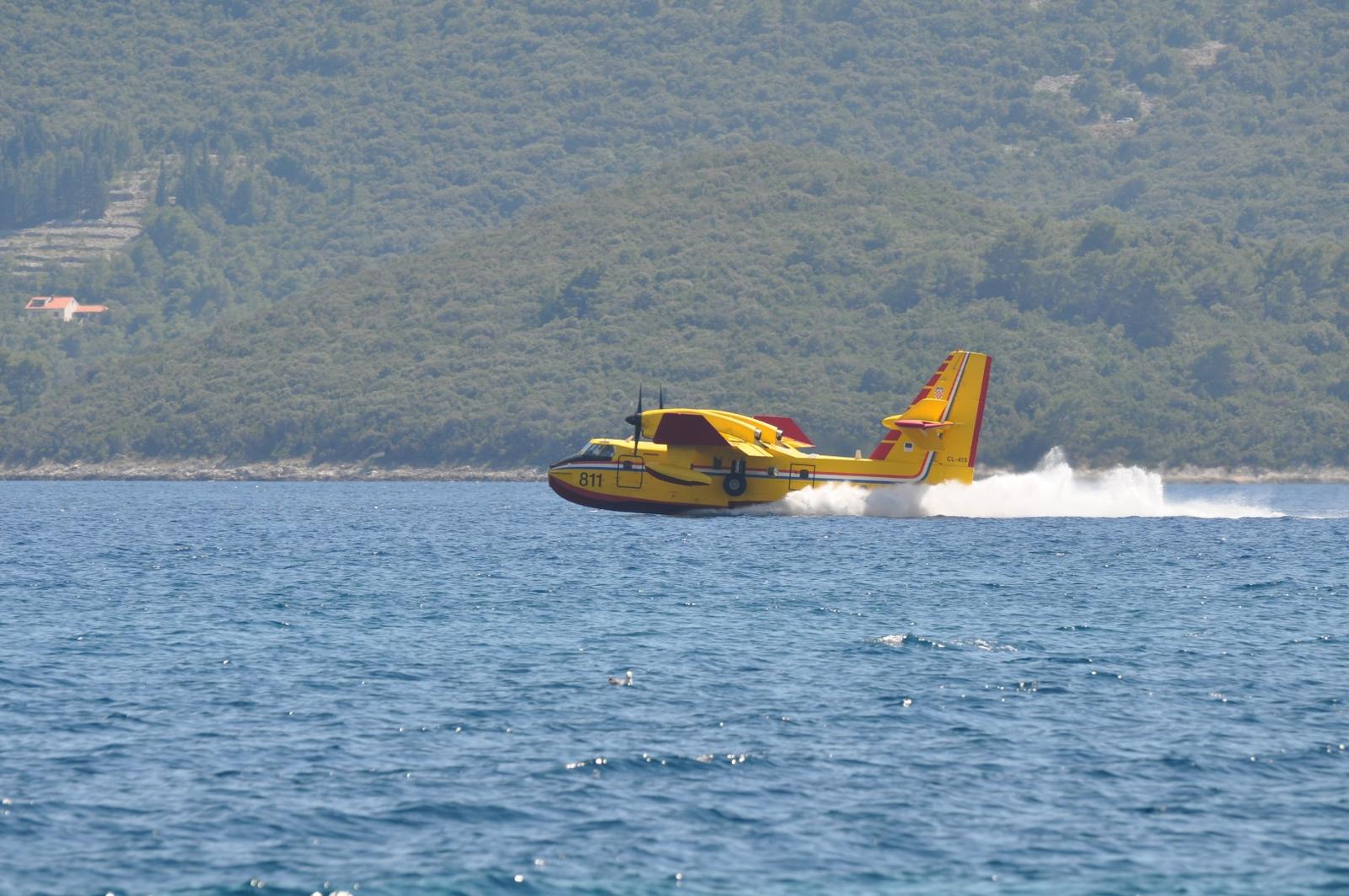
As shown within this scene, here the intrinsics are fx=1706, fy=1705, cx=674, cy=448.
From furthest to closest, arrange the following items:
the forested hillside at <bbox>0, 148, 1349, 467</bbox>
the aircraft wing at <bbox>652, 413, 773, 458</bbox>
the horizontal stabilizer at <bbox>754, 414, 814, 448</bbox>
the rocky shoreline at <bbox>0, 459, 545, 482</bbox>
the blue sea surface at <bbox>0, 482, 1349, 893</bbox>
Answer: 1. the rocky shoreline at <bbox>0, 459, 545, 482</bbox>
2. the forested hillside at <bbox>0, 148, 1349, 467</bbox>
3. the horizontal stabilizer at <bbox>754, 414, 814, 448</bbox>
4. the aircraft wing at <bbox>652, 413, 773, 458</bbox>
5. the blue sea surface at <bbox>0, 482, 1349, 893</bbox>

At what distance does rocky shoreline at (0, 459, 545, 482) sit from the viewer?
173125 mm

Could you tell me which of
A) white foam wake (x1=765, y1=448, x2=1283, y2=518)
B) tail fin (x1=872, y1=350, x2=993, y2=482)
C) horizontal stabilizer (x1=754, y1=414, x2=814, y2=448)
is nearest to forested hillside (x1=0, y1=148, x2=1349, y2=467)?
white foam wake (x1=765, y1=448, x2=1283, y2=518)

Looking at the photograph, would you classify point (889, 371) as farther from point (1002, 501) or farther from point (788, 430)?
point (788, 430)

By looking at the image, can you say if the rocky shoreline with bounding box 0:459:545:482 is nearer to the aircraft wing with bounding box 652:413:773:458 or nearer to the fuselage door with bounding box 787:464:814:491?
the fuselage door with bounding box 787:464:814:491

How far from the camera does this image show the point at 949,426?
65.2m

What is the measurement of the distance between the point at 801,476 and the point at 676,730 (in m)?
41.8

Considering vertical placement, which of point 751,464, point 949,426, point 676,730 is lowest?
point 676,730

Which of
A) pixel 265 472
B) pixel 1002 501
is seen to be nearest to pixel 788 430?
pixel 1002 501

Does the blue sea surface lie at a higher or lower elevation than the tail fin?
lower

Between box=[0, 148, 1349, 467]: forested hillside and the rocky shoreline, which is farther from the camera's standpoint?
the rocky shoreline

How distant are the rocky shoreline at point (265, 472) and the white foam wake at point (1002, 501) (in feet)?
314

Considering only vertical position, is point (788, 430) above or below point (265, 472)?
above

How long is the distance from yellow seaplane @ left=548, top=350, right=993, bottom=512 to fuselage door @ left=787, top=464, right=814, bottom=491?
33 millimetres

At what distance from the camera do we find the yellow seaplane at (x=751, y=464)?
6588cm
